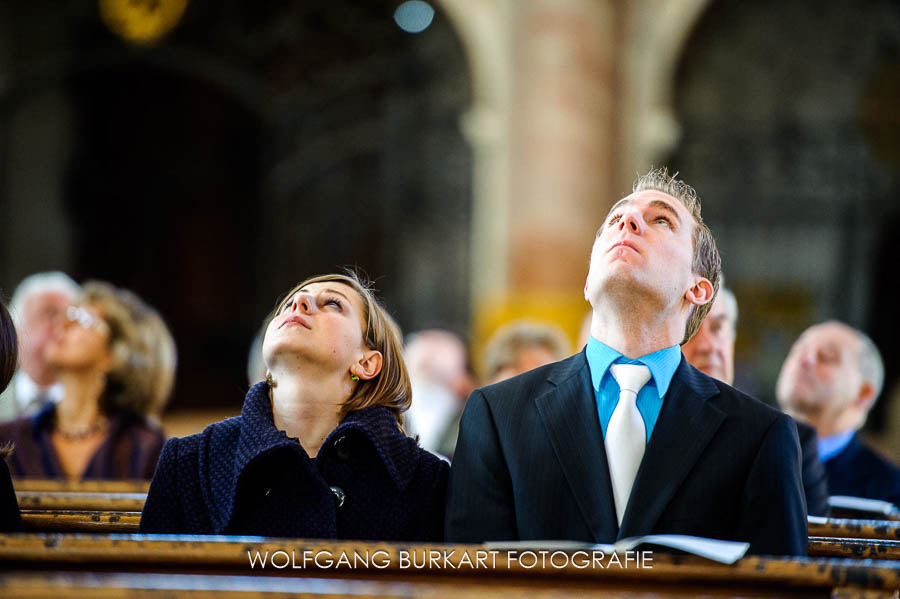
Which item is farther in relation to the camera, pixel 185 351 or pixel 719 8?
pixel 185 351

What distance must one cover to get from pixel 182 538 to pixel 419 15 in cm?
1018

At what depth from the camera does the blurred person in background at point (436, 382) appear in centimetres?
525

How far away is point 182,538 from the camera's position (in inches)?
66.7

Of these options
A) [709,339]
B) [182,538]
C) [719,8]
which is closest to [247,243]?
[719,8]

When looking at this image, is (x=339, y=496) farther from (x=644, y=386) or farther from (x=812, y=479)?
(x=812, y=479)

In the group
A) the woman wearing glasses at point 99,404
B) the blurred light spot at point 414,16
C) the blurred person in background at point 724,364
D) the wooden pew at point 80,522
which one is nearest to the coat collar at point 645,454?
the blurred person in background at point 724,364

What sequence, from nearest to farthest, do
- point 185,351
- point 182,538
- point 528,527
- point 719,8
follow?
point 182,538 < point 528,527 < point 719,8 < point 185,351

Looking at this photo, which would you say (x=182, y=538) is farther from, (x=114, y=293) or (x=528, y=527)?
(x=114, y=293)

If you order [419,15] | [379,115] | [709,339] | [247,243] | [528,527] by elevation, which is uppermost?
[419,15]

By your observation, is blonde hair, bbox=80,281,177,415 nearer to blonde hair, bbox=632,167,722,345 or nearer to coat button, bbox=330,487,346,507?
coat button, bbox=330,487,346,507

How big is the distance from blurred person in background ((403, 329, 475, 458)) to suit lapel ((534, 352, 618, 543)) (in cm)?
302

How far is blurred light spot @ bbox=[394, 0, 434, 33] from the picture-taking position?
11.3 meters

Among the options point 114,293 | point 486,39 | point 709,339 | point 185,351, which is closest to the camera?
point 709,339

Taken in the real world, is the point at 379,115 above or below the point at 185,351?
above
